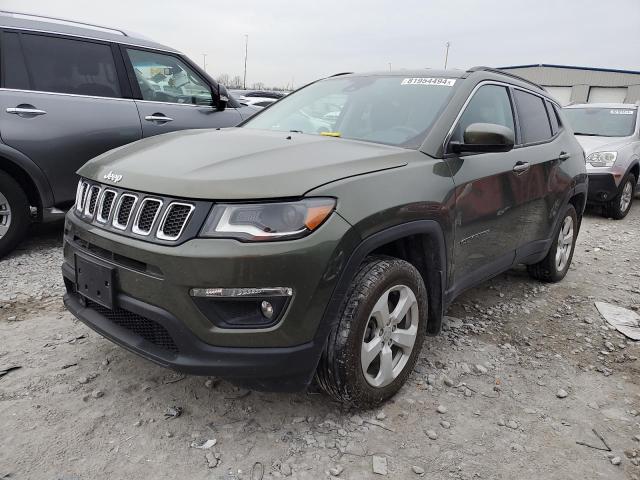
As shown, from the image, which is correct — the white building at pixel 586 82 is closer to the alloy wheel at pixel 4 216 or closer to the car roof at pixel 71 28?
the car roof at pixel 71 28

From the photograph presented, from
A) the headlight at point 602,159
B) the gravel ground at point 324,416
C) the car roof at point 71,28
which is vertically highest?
the car roof at point 71,28

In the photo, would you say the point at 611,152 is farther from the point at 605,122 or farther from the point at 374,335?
the point at 374,335

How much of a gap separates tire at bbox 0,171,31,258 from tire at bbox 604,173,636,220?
24.7ft

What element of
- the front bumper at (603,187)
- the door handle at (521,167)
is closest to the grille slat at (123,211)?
the door handle at (521,167)

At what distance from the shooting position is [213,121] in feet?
17.2

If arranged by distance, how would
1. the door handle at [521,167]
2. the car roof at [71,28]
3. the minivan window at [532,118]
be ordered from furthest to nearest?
the car roof at [71,28] → the minivan window at [532,118] → the door handle at [521,167]

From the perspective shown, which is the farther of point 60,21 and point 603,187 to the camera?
point 603,187

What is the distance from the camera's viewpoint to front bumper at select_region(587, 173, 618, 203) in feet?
24.3

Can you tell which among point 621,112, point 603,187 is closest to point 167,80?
point 603,187

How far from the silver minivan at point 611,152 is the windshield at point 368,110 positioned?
4.92m

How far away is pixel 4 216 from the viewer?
4.09m

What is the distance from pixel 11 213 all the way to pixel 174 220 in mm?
2808

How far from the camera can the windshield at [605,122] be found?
839cm

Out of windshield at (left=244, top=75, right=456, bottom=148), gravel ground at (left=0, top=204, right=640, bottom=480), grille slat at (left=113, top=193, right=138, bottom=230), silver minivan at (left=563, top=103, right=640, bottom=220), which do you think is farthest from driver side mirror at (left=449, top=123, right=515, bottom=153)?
silver minivan at (left=563, top=103, right=640, bottom=220)
